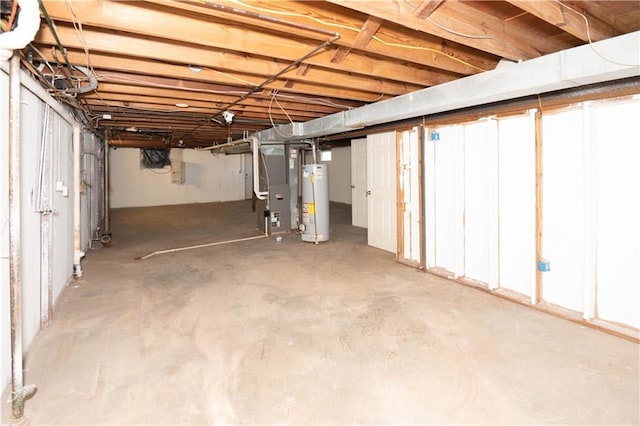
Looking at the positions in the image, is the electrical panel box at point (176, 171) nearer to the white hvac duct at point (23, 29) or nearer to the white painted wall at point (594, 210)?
the white hvac duct at point (23, 29)

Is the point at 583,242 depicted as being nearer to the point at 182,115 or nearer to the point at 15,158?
the point at 15,158

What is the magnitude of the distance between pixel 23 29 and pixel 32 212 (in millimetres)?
1410

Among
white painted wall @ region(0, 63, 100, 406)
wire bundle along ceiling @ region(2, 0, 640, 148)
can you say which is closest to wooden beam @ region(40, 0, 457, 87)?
wire bundle along ceiling @ region(2, 0, 640, 148)

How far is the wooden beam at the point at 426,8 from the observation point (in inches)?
70.1

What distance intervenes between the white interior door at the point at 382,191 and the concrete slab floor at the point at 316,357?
49.1 inches

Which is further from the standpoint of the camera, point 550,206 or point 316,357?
point 550,206

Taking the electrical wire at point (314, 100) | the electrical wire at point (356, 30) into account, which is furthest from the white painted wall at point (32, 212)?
the electrical wire at point (314, 100)

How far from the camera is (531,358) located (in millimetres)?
2145

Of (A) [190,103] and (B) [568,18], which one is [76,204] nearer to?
(A) [190,103]

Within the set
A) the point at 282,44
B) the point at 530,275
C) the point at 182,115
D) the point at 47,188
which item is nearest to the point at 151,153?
the point at 182,115

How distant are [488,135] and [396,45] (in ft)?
4.87

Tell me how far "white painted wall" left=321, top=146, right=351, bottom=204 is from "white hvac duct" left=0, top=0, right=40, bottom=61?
9.09 meters

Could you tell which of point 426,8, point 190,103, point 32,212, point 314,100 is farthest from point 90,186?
point 426,8

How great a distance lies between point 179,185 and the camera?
12219 mm
